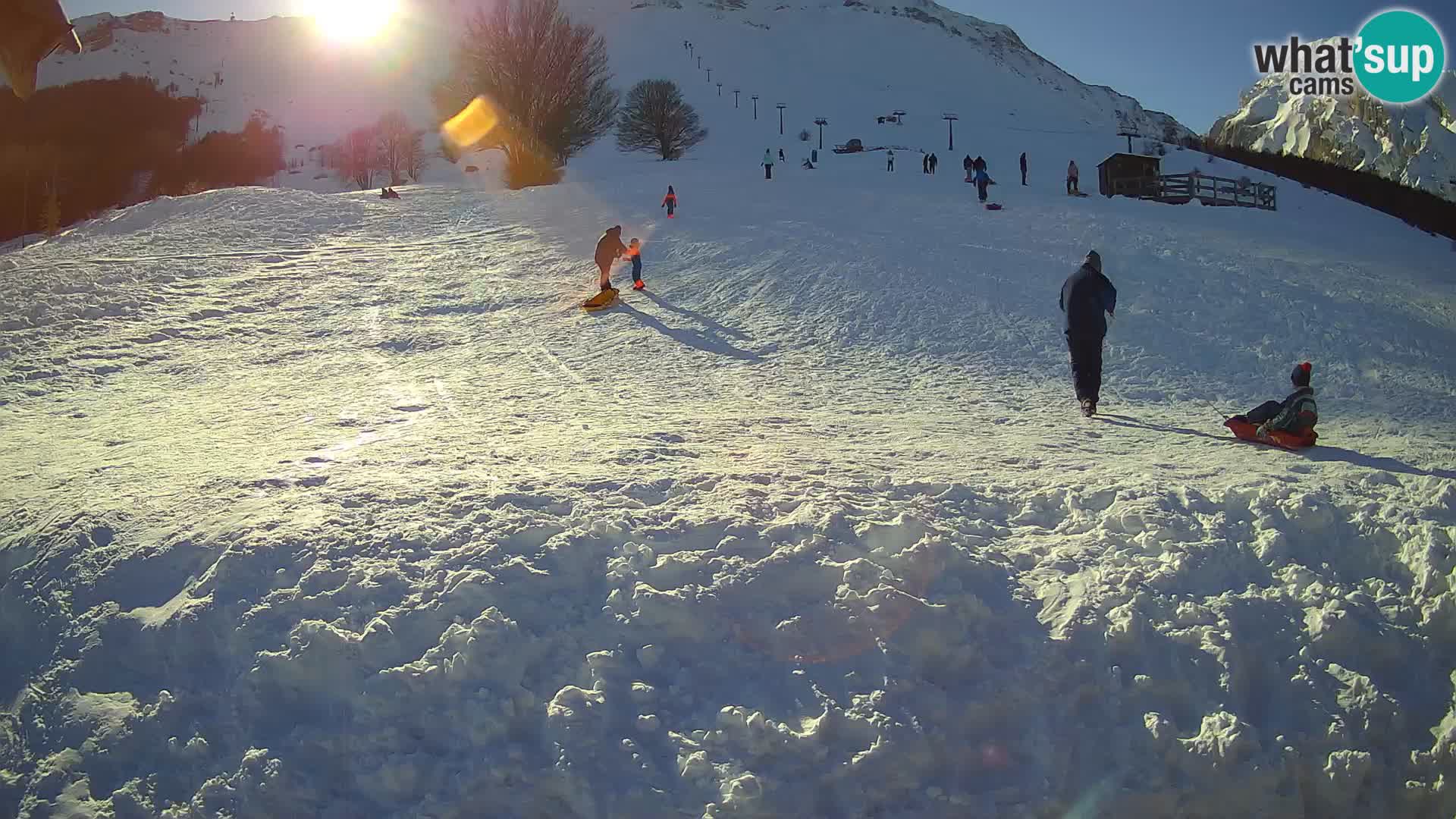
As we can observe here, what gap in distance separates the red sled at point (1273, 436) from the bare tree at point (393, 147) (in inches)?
2155

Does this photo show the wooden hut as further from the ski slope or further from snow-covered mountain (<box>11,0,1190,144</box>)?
snow-covered mountain (<box>11,0,1190,144</box>)

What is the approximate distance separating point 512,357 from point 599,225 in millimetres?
10081

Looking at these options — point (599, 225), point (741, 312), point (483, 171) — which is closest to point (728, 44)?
point (483, 171)

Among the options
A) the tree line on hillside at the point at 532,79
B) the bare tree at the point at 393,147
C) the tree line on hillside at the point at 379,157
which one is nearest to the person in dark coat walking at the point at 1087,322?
the tree line on hillside at the point at 532,79

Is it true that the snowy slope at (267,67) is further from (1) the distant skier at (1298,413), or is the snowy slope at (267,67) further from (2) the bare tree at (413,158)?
(1) the distant skier at (1298,413)

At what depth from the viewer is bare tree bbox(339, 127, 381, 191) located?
57219mm

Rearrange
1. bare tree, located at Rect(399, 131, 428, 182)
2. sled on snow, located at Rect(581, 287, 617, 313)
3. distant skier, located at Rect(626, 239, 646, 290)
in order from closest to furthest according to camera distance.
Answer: sled on snow, located at Rect(581, 287, 617, 313) → distant skier, located at Rect(626, 239, 646, 290) → bare tree, located at Rect(399, 131, 428, 182)

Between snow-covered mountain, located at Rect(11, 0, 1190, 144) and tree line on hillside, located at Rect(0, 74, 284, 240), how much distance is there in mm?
31615

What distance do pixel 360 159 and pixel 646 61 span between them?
4769cm

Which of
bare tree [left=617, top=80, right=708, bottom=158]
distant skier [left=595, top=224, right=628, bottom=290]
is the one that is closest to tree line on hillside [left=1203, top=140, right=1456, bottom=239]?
distant skier [left=595, top=224, right=628, bottom=290]

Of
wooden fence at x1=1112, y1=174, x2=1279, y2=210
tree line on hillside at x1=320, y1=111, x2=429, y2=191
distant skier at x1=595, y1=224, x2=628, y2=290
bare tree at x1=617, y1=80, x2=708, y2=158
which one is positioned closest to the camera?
distant skier at x1=595, y1=224, x2=628, y2=290

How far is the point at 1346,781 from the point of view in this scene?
4.01 m

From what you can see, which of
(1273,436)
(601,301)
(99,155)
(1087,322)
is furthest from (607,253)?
(99,155)

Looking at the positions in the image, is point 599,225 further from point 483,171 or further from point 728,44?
point 728,44
